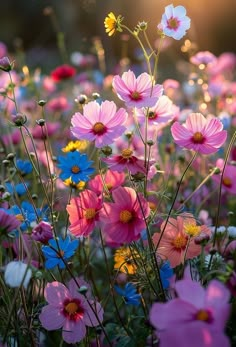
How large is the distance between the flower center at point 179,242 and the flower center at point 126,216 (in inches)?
3.7

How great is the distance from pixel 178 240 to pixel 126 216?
0.35ft

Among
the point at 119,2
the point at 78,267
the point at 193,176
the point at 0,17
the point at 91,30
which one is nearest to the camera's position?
the point at 78,267

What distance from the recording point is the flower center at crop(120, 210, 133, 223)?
0.90m

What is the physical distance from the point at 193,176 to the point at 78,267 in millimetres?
480

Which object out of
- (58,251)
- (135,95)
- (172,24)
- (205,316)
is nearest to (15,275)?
(58,251)

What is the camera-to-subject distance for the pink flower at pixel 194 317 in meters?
0.61

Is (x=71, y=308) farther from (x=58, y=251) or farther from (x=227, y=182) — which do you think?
(x=227, y=182)

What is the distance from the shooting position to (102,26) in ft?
20.8

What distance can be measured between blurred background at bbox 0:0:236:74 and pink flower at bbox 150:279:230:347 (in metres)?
4.68

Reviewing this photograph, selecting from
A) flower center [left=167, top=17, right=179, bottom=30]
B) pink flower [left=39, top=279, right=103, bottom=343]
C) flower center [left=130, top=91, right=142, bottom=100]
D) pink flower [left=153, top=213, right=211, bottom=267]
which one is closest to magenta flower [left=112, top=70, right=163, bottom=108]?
flower center [left=130, top=91, right=142, bottom=100]

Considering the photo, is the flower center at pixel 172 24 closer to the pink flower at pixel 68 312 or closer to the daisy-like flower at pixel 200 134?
the daisy-like flower at pixel 200 134

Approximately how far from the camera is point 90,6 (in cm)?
171

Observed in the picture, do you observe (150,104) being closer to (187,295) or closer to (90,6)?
(187,295)

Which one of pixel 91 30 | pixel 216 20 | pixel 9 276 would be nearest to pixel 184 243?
pixel 9 276
